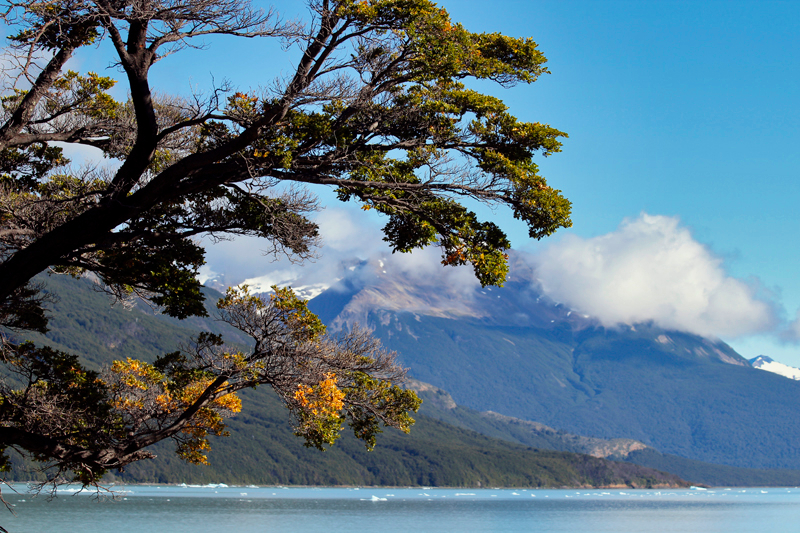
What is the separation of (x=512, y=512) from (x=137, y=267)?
526 ft

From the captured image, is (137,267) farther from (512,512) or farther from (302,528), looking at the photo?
(512,512)

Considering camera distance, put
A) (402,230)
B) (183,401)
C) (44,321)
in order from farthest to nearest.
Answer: (183,401), (44,321), (402,230)

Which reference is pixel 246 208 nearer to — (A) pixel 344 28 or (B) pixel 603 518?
(A) pixel 344 28

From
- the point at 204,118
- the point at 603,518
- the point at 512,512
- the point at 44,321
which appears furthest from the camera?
the point at 512,512

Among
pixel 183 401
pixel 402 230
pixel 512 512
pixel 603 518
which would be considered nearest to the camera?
pixel 402 230

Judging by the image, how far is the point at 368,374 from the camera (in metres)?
15.0

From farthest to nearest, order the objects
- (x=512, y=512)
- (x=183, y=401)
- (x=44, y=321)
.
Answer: (x=512, y=512) → (x=183, y=401) → (x=44, y=321)

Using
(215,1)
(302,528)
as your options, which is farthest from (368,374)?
(302,528)

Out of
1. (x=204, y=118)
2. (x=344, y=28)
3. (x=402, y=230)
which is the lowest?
Result: (x=402, y=230)

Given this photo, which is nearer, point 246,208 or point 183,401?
point 246,208

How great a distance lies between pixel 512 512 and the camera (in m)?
160

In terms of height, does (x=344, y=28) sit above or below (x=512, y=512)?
above

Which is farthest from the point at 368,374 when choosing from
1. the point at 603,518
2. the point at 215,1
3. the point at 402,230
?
the point at 603,518

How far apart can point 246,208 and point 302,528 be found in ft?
325
